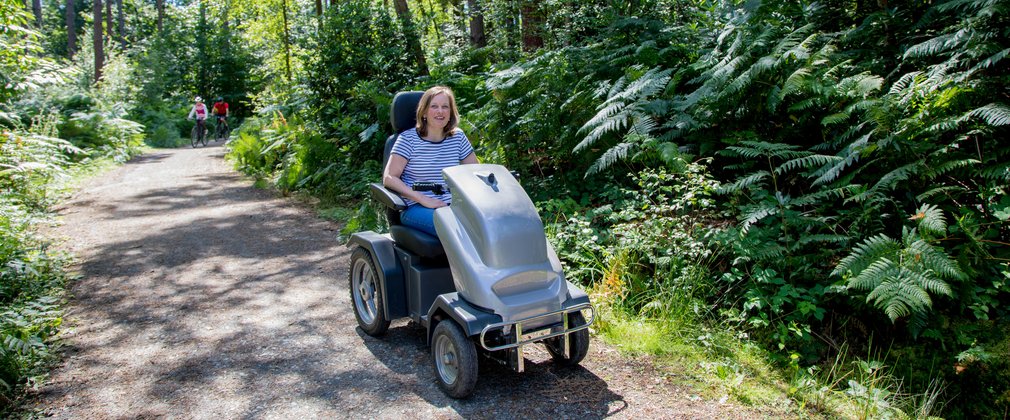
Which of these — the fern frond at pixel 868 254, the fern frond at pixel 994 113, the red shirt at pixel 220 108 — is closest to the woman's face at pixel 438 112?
the fern frond at pixel 868 254

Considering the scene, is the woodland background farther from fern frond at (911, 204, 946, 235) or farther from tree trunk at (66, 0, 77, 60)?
tree trunk at (66, 0, 77, 60)

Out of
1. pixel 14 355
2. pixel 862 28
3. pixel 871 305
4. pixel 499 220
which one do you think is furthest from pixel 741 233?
pixel 14 355

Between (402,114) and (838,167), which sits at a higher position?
(402,114)

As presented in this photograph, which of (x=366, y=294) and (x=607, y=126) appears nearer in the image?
(x=366, y=294)

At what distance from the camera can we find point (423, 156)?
4469 mm

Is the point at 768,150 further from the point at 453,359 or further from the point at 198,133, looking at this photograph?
the point at 198,133

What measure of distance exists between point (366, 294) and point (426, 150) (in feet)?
3.71

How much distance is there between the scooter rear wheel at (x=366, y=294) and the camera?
14.4ft

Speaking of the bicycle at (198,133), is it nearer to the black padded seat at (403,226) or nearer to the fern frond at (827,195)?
the black padded seat at (403,226)

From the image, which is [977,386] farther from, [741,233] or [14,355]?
[14,355]

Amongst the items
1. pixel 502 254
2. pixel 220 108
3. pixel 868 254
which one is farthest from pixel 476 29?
pixel 220 108

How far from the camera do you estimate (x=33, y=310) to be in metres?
5.02

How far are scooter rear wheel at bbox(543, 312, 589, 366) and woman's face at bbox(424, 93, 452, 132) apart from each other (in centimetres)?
163

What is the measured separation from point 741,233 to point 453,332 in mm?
2237
